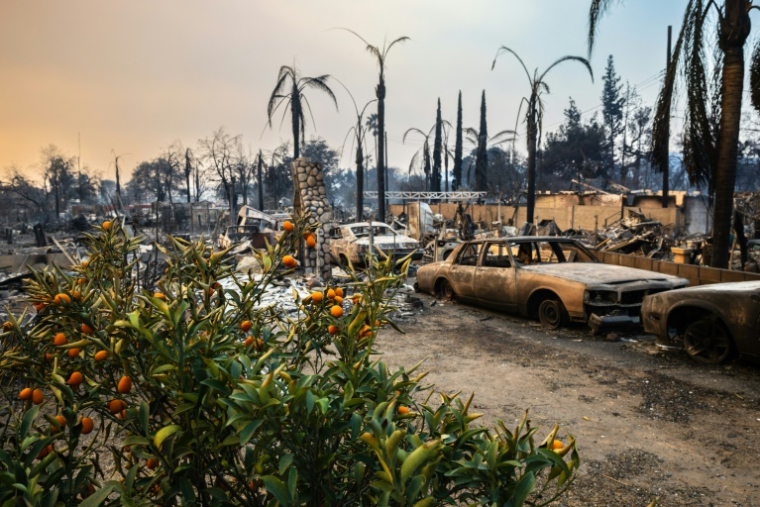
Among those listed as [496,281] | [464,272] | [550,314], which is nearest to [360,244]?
[464,272]

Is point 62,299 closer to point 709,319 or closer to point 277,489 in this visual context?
point 277,489

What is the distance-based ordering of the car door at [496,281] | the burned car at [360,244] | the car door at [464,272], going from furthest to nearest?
the burned car at [360,244] → the car door at [464,272] → the car door at [496,281]

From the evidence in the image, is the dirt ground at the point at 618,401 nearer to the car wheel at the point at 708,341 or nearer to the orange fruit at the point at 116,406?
the car wheel at the point at 708,341

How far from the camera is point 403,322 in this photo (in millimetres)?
8656

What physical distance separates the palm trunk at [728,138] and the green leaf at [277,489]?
996 centimetres

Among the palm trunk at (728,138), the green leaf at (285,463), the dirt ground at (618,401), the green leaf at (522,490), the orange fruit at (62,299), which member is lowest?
the dirt ground at (618,401)

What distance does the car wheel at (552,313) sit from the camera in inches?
297

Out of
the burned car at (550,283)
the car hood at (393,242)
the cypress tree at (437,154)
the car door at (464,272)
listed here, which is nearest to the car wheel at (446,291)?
the burned car at (550,283)

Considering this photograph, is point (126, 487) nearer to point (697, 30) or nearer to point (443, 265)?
point (443, 265)

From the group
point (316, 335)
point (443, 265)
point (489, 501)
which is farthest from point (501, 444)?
→ point (443, 265)

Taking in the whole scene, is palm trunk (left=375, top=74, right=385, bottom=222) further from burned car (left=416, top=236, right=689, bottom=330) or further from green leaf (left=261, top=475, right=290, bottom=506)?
green leaf (left=261, top=475, right=290, bottom=506)

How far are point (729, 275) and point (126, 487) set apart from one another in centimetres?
886

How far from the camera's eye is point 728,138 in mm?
8812

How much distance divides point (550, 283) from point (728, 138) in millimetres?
4372
